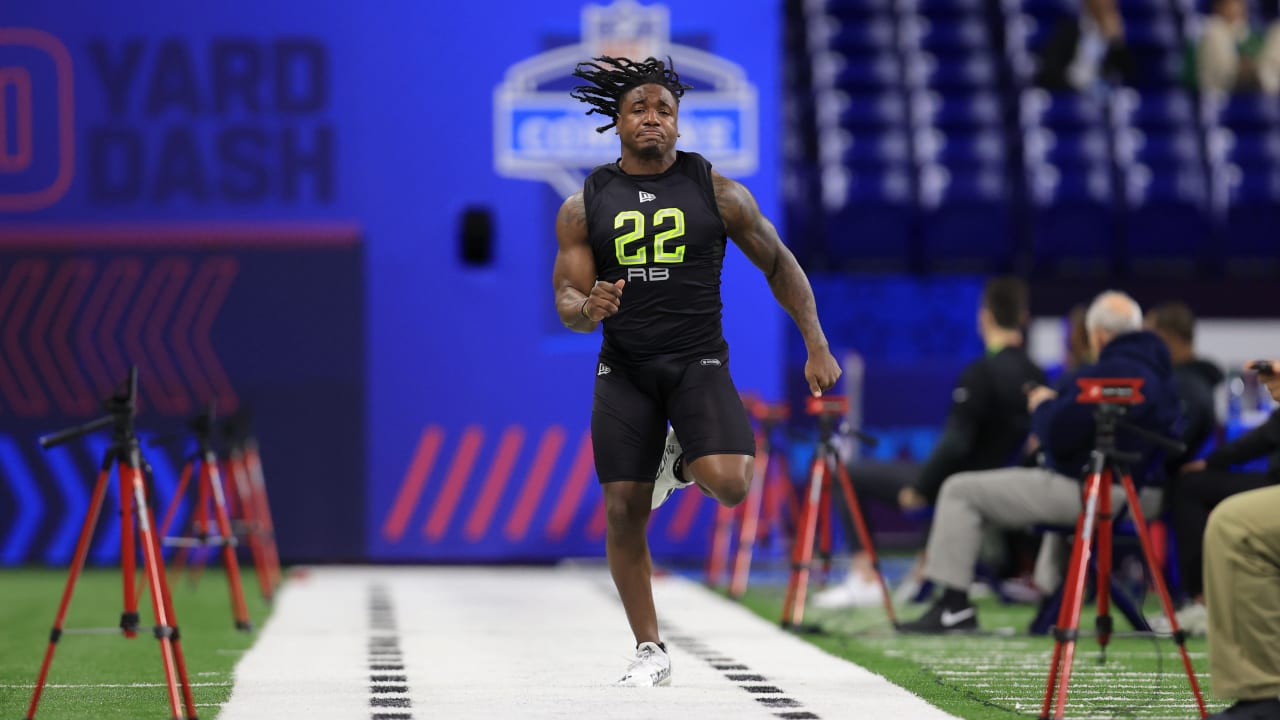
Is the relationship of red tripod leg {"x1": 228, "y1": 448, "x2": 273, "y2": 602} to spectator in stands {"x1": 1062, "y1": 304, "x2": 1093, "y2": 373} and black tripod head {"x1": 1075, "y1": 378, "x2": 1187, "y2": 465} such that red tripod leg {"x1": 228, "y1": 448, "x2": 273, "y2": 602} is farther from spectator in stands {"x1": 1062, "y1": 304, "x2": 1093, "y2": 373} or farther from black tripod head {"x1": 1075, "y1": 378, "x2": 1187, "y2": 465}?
black tripod head {"x1": 1075, "y1": 378, "x2": 1187, "y2": 465}

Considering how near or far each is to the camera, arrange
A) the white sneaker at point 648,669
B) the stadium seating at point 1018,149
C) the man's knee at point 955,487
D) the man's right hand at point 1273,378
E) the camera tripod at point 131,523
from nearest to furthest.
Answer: the man's right hand at point 1273,378 < the camera tripod at point 131,523 < the white sneaker at point 648,669 < the man's knee at point 955,487 < the stadium seating at point 1018,149

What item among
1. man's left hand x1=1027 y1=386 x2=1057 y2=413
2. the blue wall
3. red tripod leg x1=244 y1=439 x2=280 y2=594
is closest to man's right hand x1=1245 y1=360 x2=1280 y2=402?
man's left hand x1=1027 y1=386 x2=1057 y2=413

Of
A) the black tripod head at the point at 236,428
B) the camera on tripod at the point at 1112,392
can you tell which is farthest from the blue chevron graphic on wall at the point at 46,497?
the camera on tripod at the point at 1112,392

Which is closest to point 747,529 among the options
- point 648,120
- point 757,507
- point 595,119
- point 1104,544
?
point 757,507

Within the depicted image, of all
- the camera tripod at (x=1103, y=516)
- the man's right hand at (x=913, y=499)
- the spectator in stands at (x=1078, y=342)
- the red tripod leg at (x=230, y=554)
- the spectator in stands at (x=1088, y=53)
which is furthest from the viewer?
the spectator in stands at (x=1088, y=53)

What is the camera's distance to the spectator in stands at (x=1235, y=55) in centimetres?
1415

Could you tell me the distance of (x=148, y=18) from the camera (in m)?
10.9

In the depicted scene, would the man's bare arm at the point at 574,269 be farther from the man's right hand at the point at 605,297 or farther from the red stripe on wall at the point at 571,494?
the red stripe on wall at the point at 571,494

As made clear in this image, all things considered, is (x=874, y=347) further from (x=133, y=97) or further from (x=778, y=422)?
(x=133, y=97)

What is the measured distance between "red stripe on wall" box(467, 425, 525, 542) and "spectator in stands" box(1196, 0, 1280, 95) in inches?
259

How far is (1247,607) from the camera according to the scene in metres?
3.90

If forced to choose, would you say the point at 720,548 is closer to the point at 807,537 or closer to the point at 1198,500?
the point at 807,537

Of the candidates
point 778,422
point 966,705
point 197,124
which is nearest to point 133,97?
point 197,124

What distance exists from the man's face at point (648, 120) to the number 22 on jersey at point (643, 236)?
0.19 m
